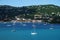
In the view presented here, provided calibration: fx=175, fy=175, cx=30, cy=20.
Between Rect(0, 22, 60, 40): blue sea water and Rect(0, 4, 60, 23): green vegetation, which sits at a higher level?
Rect(0, 4, 60, 23): green vegetation

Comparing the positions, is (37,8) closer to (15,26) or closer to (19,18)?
(19,18)

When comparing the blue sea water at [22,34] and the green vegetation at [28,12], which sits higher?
the green vegetation at [28,12]

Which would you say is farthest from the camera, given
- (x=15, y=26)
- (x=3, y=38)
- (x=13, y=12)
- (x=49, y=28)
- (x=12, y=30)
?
(x=49, y=28)

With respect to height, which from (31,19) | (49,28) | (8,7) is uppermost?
(8,7)

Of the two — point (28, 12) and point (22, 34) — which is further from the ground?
point (28, 12)

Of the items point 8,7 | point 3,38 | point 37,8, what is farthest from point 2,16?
point 37,8

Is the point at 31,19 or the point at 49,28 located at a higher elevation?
the point at 31,19

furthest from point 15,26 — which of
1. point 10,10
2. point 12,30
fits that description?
point 10,10

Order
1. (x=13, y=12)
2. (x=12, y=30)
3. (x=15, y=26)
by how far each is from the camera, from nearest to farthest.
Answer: (x=13, y=12)
(x=12, y=30)
(x=15, y=26)

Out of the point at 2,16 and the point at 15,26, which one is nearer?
the point at 2,16

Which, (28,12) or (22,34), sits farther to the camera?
(22,34)
